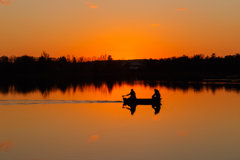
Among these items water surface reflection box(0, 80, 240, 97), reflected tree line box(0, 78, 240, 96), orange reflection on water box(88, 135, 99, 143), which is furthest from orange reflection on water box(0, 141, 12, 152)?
reflected tree line box(0, 78, 240, 96)

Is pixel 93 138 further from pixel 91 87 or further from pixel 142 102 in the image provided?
pixel 91 87

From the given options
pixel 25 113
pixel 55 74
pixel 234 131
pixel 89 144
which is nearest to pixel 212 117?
pixel 234 131

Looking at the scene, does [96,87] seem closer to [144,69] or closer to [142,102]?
[142,102]

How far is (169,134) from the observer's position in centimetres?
1822

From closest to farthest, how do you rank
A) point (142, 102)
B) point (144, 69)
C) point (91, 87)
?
point (142, 102)
point (91, 87)
point (144, 69)

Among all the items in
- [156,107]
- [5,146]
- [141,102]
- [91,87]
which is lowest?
[5,146]

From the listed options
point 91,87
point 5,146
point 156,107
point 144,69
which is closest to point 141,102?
point 156,107

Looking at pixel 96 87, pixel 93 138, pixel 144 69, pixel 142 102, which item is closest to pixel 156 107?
pixel 142 102

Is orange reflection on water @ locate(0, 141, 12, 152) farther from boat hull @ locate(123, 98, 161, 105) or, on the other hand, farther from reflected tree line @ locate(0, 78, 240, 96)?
reflected tree line @ locate(0, 78, 240, 96)

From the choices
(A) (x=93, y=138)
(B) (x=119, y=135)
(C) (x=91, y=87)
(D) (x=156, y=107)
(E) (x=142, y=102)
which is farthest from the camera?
(C) (x=91, y=87)

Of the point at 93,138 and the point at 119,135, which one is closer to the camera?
the point at 93,138

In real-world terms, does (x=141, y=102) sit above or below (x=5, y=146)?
above

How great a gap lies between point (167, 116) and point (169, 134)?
7.23 m

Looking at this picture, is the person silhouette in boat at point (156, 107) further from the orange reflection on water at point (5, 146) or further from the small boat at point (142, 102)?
the orange reflection on water at point (5, 146)
